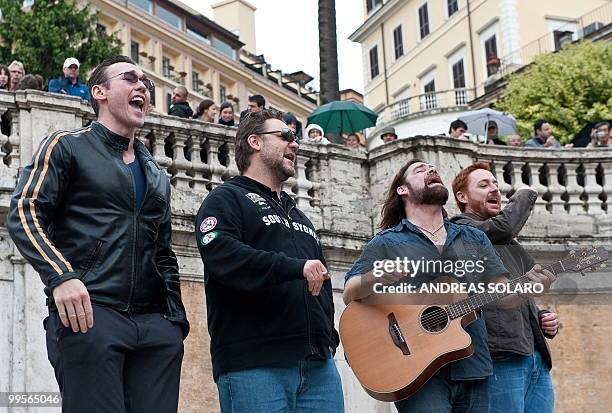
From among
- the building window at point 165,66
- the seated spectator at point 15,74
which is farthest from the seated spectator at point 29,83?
the building window at point 165,66

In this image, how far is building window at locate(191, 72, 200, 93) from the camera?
56.4m

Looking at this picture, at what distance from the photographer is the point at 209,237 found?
5512 millimetres

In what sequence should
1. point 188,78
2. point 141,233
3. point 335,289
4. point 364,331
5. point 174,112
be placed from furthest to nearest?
point 188,78 < point 174,112 < point 335,289 < point 364,331 < point 141,233

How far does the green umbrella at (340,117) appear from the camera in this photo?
15766 mm

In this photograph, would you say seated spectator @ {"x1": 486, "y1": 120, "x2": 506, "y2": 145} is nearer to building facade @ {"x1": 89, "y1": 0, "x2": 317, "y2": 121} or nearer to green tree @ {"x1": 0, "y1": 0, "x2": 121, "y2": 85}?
green tree @ {"x1": 0, "y1": 0, "x2": 121, "y2": 85}

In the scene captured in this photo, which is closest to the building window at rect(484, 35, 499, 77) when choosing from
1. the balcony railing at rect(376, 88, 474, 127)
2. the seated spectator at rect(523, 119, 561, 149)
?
the balcony railing at rect(376, 88, 474, 127)

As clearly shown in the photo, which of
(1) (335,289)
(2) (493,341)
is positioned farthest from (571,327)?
(2) (493,341)

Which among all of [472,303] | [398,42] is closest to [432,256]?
[472,303]

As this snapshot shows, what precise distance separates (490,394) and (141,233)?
2456 millimetres

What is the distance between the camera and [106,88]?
531 centimetres

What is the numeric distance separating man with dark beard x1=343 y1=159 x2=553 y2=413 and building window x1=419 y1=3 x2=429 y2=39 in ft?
148

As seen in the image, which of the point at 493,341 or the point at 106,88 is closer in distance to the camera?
the point at 106,88

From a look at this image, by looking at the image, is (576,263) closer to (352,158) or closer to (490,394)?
(490,394)

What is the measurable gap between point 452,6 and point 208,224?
4521 centimetres
